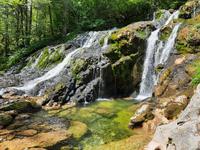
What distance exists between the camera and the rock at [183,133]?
22.3 feet

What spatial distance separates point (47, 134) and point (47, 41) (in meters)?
20.4

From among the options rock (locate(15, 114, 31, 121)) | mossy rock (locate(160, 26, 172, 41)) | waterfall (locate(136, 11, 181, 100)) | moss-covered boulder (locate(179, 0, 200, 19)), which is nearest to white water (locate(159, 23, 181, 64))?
waterfall (locate(136, 11, 181, 100))

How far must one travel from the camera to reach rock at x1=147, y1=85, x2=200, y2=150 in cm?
679

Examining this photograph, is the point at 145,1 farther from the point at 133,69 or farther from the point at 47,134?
the point at 47,134

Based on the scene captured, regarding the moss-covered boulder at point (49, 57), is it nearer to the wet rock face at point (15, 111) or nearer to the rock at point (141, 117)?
the wet rock face at point (15, 111)

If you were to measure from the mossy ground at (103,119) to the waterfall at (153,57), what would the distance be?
1949 mm

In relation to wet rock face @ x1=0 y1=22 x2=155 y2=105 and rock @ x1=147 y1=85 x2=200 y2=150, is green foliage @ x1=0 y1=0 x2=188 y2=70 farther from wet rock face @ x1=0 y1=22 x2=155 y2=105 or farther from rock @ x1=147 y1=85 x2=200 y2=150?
rock @ x1=147 y1=85 x2=200 y2=150

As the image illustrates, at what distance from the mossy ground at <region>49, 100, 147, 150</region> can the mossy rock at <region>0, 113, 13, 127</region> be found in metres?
2.28

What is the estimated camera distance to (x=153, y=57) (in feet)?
61.0

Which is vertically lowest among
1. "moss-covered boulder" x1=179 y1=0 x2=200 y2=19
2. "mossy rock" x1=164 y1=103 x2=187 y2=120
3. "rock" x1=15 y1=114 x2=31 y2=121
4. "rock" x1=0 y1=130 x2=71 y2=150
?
"rock" x1=15 y1=114 x2=31 y2=121

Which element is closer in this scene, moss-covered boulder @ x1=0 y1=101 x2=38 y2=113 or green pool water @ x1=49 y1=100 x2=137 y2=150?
green pool water @ x1=49 y1=100 x2=137 y2=150

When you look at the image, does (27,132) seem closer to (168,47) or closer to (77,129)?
(77,129)

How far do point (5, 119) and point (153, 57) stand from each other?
9.69 metres

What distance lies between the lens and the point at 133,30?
1972 centimetres
